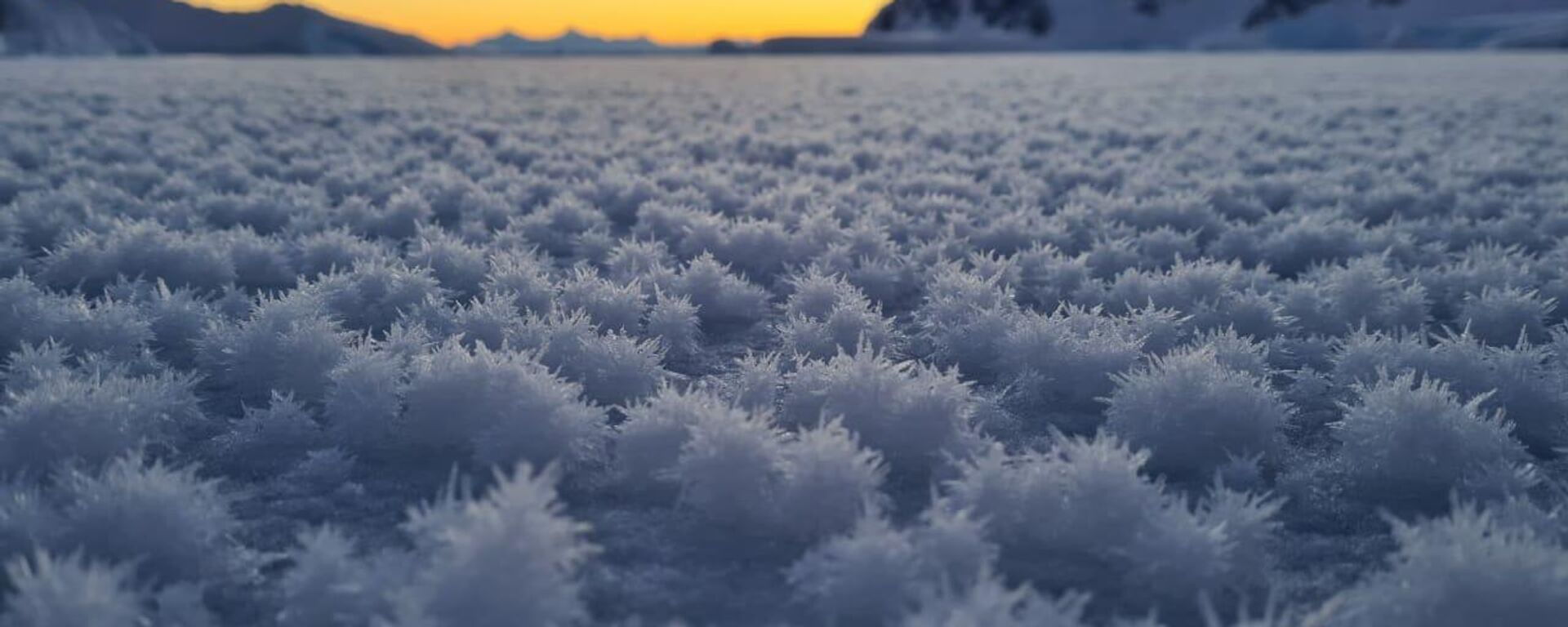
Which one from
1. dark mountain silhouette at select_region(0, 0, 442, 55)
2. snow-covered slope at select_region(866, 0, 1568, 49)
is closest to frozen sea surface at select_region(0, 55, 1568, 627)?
dark mountain silhouette at select_region(0, 0, 442, 55)

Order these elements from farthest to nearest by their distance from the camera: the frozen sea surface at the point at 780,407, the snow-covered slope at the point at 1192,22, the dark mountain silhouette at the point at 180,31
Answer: the snow-covered slope at the point at 1192,22 → the dark mountain silhouette at the point at 180,31 → the frozen sea surface at the point at 780,407

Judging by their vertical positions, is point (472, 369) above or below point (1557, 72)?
above

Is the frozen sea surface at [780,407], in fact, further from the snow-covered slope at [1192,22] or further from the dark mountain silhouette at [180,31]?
the snow-covered slope at [1192,22]

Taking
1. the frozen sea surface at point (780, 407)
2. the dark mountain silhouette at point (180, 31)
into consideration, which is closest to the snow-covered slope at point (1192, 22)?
the dark mountain silhouette at point (180, 31)

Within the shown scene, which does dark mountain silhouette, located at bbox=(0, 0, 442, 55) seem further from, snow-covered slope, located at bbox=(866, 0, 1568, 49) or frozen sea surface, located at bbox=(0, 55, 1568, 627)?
frozen sea surface, located at bbox=(0, 55, 1568, 627)

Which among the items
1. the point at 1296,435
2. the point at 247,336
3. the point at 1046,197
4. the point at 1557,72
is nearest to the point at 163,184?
the point at 247,336

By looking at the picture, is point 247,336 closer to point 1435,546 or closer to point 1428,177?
point 1435,546
